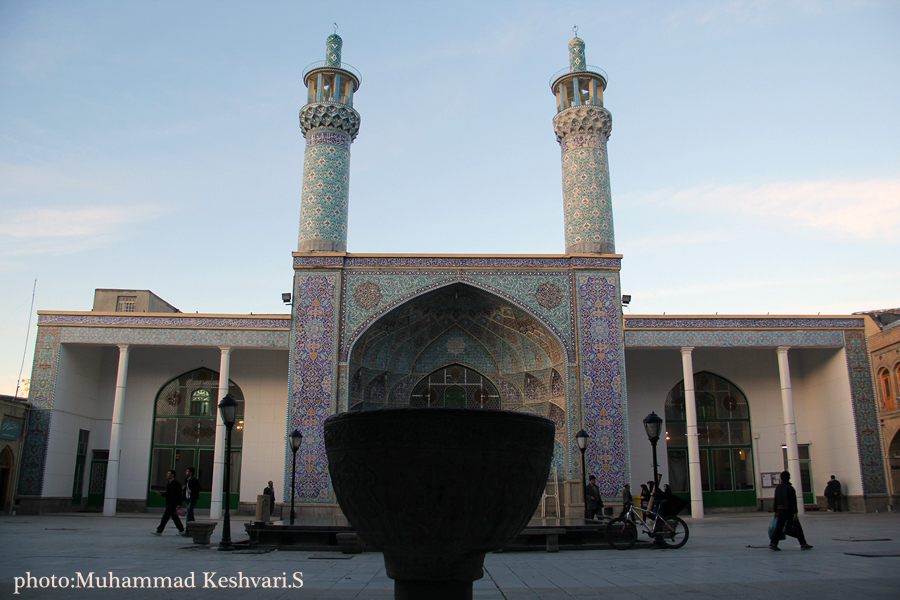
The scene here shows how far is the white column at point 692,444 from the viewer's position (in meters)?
16.8

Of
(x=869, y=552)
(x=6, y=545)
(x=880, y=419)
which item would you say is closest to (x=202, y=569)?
(x=6, y=545)

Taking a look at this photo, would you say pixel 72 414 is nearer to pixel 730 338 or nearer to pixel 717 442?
pixel 730 338

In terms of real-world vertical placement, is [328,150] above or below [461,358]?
above

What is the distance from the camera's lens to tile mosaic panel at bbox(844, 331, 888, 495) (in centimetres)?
1741

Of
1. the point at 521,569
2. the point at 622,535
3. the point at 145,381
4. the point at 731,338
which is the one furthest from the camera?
the point at 145,381

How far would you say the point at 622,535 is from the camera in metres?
9.86

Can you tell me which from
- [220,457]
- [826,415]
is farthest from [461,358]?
[826,415]

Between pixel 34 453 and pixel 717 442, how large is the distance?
17.9m

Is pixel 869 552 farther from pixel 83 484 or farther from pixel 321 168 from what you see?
pixel 83 484

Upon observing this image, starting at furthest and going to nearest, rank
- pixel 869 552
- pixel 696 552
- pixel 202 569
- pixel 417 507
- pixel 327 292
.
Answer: pixel 327 292 → pixel 696 552 → pixel 869 552 → pixel 202 569 → pixel 417 507

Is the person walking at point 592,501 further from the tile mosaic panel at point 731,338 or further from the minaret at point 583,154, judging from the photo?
the minaret at point 583,154

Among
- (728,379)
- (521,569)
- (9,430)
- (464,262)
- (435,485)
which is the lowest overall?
(521,569)

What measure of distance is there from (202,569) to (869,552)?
23.7 ft

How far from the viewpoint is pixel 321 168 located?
18484 mm
